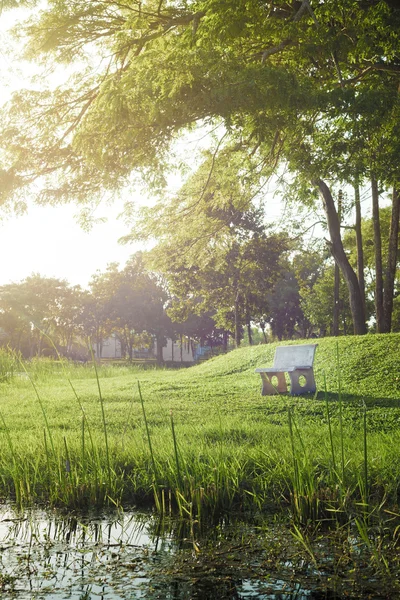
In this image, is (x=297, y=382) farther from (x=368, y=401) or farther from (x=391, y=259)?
(x=391, y=259)

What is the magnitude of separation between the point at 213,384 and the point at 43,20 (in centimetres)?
825

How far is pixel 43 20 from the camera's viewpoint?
10203 mm

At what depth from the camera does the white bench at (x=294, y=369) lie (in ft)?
35.8

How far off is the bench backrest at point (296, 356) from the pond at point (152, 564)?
778 centimetres

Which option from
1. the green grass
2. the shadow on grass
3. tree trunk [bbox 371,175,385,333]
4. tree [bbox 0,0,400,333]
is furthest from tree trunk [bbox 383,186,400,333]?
the shadow on grass

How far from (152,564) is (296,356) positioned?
28.5ft

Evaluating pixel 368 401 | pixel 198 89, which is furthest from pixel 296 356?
pixel 198 89

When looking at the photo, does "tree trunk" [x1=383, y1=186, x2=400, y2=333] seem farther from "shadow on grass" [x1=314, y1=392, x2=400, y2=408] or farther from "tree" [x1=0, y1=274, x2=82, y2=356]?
"tree" [x1=0, y1=274, x2=82, y2=356]

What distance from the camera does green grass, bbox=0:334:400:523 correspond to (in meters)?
3.64

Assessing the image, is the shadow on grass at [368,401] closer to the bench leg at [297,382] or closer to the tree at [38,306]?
the bench leg at [297,382]

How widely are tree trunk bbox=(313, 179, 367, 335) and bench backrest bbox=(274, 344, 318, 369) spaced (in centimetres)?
752

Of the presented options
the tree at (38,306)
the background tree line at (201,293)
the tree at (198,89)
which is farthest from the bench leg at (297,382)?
the tree at (38,306)

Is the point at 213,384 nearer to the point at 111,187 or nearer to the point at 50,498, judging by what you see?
the point at 111,187

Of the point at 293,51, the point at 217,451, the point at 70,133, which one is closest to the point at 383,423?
the point at 217,451
